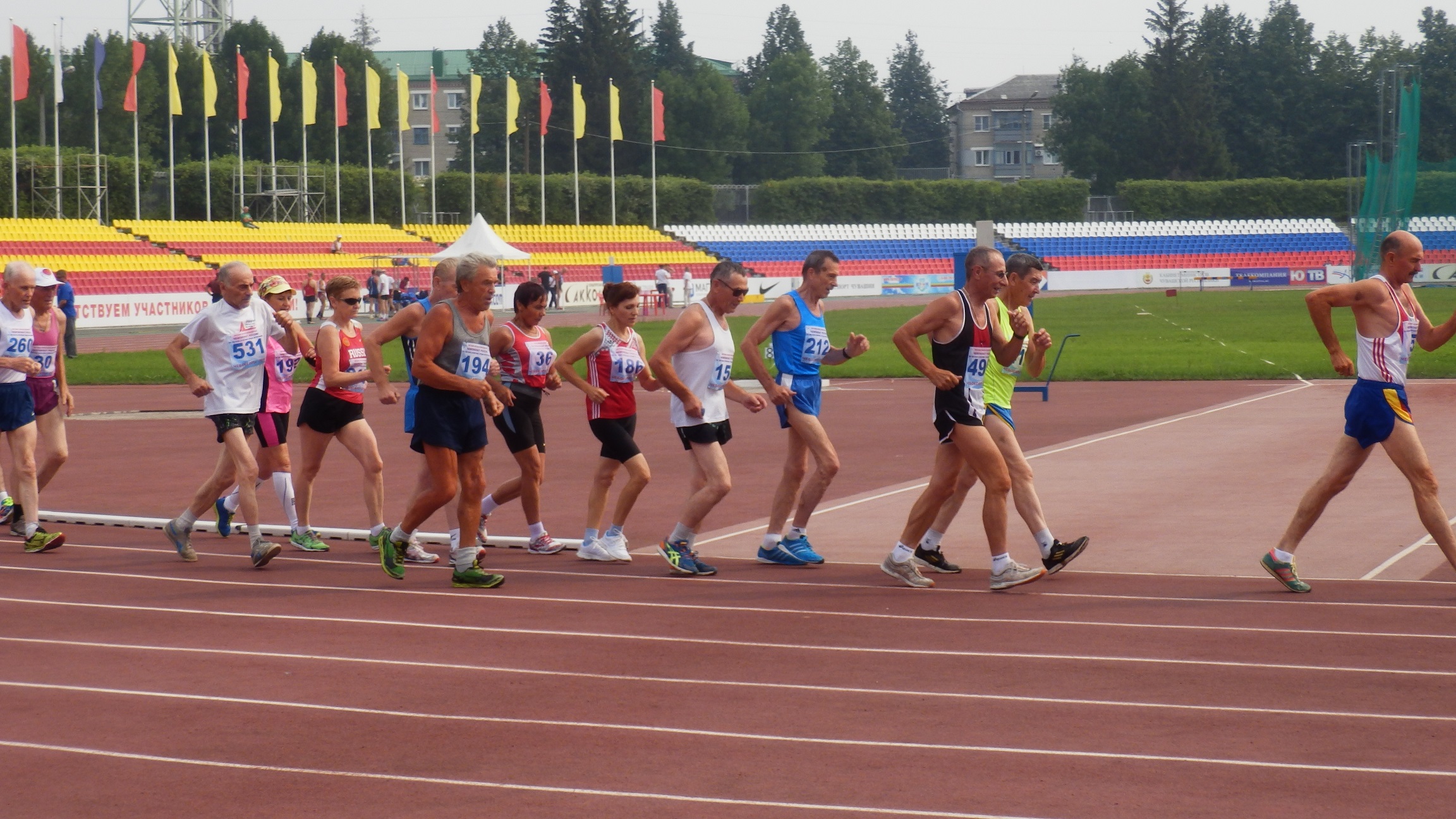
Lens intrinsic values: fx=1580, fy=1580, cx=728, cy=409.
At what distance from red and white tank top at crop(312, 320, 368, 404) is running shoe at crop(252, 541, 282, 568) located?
42.2 inches

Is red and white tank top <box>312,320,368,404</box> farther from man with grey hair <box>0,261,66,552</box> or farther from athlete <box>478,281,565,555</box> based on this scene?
man with grey hair <box>0,261,66,552</box>

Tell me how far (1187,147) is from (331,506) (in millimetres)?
95792

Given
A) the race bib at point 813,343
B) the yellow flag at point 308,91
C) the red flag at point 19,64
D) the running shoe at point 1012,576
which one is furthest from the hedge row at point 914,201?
the running shoe at point 1012,576

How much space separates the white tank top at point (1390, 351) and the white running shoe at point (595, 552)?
4364mm

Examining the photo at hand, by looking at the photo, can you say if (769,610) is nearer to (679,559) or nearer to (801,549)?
(679,559)

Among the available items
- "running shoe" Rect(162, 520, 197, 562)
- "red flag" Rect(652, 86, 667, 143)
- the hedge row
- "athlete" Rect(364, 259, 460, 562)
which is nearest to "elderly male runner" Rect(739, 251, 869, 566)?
"athlete" Rect(364, 259, 460, 562)

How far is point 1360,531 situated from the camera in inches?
393

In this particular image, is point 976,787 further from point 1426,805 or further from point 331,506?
point 331,506

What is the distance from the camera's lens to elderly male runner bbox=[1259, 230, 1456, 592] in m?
8.01

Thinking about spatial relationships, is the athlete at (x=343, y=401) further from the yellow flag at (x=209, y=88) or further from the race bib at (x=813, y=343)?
the yellow flag at (x=209, y=88)

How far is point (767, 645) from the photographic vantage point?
7246 millimetres

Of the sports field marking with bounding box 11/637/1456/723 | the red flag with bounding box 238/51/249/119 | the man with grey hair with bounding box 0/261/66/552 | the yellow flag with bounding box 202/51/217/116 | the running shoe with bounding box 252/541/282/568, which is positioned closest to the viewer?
the sports field marking with bounding box 11/637/1456/723

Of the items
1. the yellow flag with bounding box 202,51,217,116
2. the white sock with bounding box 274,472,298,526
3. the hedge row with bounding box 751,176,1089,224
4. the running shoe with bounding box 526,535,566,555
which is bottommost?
the running shoe with bounding box 526,535,566,555

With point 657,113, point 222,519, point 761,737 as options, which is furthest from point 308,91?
point 761,737
